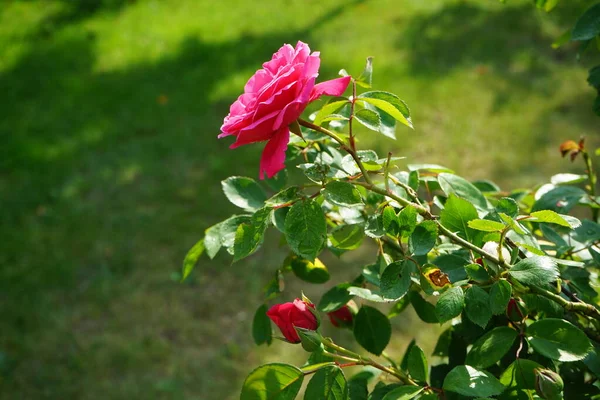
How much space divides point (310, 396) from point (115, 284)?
207cm

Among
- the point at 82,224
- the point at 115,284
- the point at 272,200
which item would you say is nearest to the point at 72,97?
the point at 82,224

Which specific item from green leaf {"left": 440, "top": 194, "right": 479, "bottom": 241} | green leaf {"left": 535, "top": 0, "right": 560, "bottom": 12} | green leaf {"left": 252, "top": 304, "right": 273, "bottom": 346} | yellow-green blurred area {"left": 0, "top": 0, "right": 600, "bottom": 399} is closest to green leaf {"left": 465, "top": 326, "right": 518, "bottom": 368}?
green leaf {"left": 440, "top": 194, "right": 479, "bottom": 241}

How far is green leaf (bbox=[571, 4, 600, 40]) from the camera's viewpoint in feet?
2.93

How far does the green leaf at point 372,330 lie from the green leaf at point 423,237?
0.73 feet

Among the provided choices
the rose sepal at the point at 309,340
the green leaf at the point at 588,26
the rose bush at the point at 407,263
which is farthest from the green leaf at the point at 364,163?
the green leaf at the point at 588,26

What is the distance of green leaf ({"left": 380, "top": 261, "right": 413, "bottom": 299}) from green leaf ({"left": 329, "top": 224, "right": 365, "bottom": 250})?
80mm

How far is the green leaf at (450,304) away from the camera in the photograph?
665 millimetres

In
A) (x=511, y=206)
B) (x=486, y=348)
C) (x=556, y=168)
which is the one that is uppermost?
(x=511, y=206)

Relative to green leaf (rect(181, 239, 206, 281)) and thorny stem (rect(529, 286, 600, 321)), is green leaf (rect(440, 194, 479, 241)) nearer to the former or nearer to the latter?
thorny stem (rect(529, 286, 600, 321))

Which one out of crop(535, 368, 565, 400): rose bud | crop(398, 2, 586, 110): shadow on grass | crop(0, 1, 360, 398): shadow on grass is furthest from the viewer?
crop(398, 2, 586, 110): shadow on grass

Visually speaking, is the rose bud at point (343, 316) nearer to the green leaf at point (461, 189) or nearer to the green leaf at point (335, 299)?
the green leaf at point (335, 299)

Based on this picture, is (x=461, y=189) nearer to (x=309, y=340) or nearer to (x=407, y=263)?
(x=407, y=263)

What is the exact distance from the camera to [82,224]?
2.94m

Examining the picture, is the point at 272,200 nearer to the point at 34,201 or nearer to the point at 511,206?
the point at 511,206
